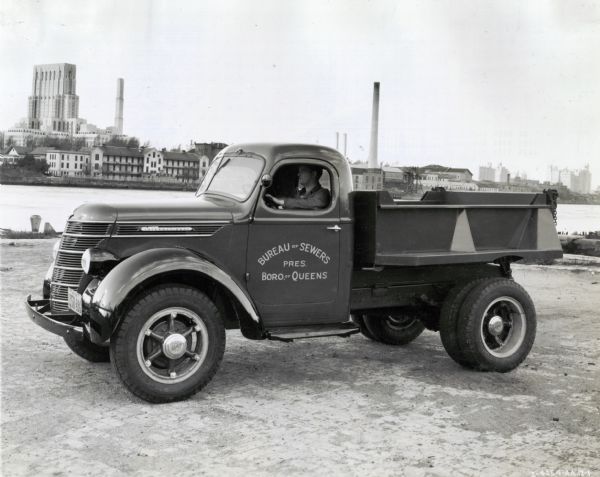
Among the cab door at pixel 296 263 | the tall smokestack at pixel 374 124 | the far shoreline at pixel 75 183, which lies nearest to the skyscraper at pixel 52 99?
the far shoreline at pixel 75 183

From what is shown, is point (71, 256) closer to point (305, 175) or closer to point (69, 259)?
point (69, 259)

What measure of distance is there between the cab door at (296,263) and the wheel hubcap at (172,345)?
66cm

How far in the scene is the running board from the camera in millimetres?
5903

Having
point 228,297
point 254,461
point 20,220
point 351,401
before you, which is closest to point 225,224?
point 228,297

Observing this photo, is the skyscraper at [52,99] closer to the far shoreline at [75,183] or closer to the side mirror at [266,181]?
the far shoreline at [75,183]

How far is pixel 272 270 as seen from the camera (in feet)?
19.9

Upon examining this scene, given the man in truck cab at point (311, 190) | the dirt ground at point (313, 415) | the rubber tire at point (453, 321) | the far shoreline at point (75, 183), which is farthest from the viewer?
the far shoreline at point (75, 183)

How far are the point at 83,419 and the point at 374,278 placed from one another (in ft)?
9.75

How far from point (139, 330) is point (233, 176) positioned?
176 centimetres

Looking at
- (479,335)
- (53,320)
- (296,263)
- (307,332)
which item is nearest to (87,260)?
(53,320)

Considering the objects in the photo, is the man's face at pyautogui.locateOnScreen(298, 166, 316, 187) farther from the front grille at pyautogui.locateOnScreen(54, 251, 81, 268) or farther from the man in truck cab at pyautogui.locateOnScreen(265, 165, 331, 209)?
the front grille at pyautogui.locateOnScreen(54, 251, 81, 268)

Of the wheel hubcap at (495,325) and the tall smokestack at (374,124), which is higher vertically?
the tall smokestack at (374,124)

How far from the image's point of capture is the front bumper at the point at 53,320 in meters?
5.54

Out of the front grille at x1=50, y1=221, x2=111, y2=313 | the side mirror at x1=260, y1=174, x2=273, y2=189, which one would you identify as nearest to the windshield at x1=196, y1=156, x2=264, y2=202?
the side mirror at x1=260, y1=174, x2=273, y2=189
